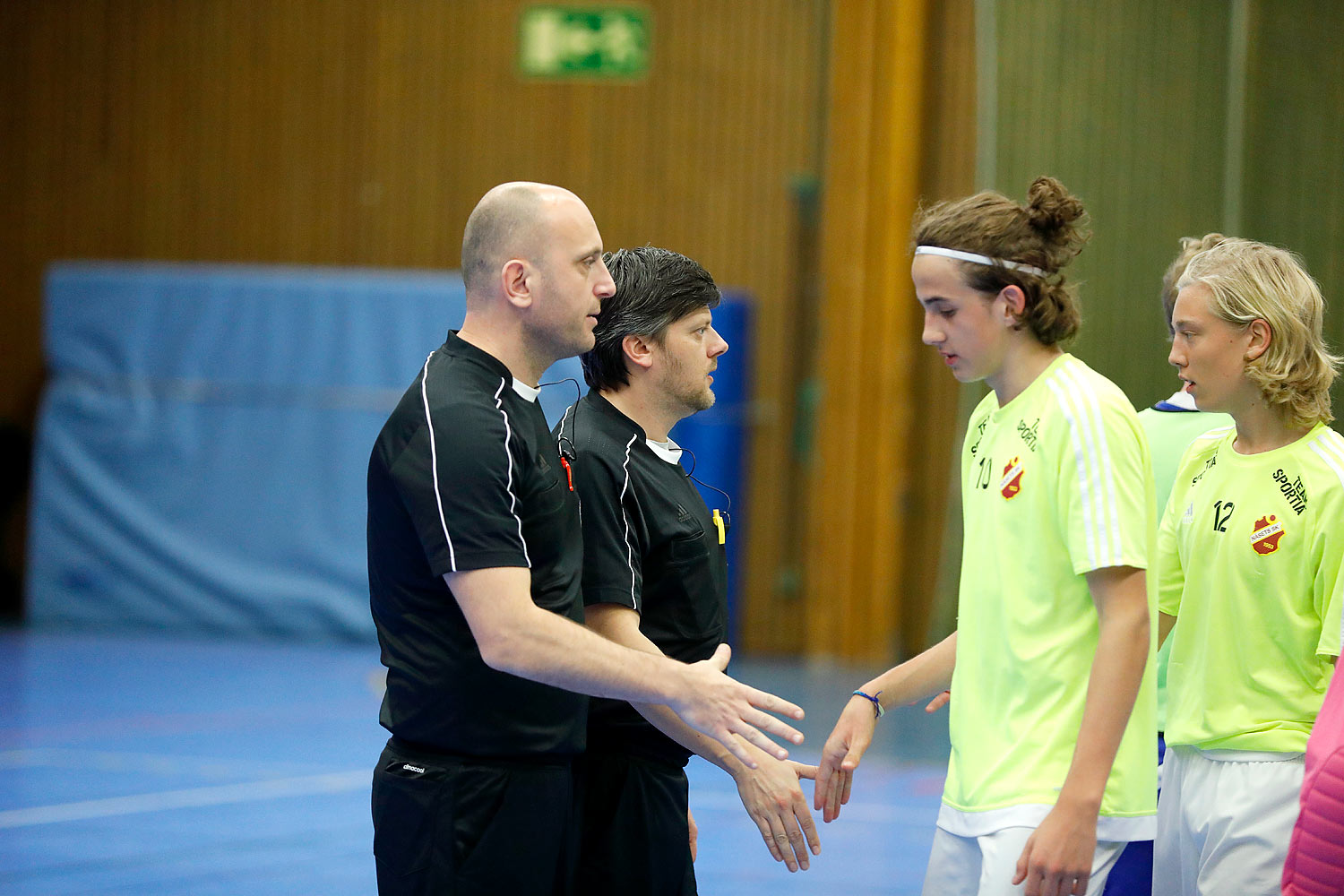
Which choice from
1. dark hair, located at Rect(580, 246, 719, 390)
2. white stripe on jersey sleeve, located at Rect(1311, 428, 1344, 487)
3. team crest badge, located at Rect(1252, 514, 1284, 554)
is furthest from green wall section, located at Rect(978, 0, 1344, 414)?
dark hair, located at Rect(580, 246, 719, 390)

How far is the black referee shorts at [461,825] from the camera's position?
2594mm

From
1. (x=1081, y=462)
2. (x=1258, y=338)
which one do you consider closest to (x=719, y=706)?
(x=1081, y=462)

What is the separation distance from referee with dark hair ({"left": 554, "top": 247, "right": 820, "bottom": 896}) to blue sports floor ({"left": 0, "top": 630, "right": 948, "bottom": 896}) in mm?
2356

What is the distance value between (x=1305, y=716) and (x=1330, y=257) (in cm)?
673

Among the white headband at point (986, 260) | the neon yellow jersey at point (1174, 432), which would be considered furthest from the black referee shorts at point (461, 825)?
the neon yellow jersey at point (1174, 432)

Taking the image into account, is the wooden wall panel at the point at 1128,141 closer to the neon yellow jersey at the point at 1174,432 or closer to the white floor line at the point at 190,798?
the white floor line at the point at 190,798

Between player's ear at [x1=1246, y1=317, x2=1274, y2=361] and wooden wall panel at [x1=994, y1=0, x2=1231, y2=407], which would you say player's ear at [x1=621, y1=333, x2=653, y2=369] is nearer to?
player's ear at [x1=1246, y1=317, x2=1274, y2=361]

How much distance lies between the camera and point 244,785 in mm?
6895

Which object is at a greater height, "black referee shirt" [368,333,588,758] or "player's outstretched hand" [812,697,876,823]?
"black referee shirt" [368,333,588,758]

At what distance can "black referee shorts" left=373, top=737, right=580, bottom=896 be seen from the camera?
8.51 ft

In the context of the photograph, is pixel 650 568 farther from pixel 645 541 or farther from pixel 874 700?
pixel 874 700

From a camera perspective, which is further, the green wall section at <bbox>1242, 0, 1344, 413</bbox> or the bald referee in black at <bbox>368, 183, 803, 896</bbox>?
the green wall section at <bbox>1242, 0, 1344, 413</bbox>

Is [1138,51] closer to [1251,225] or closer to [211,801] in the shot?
[1251,225]

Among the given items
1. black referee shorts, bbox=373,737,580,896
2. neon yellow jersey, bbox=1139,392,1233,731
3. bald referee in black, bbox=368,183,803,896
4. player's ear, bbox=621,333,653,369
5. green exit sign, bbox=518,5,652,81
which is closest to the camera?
bald referee in black, bbox=368,183,803,896
